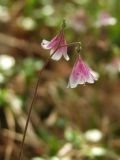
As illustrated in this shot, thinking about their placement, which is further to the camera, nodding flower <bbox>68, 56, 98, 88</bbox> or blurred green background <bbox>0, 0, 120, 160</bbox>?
blurred green background <bbox>0, 0, 120, 160</bbox>

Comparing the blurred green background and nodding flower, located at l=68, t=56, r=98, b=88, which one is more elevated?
the blurred green background

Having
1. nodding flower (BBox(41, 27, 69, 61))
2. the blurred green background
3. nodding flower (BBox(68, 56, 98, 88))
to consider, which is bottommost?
nodding flower (BBox(68, 56, 98, 88))

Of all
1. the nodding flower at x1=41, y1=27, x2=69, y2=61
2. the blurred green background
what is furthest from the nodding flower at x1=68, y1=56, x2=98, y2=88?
the blurred green background

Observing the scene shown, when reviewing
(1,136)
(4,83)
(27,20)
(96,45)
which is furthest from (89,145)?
(27,20)

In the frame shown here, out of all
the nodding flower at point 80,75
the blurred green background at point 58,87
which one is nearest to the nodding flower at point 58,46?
the nodding flower at point 80,75

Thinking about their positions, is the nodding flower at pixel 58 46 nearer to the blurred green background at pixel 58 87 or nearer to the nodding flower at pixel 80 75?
the nodding flower at pixel 80 75

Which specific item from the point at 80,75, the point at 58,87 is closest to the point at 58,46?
the point at 80,75

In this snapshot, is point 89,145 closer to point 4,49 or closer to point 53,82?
point 53,82

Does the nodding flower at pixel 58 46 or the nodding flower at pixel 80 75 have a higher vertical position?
the nodding flower at pixel 58 46

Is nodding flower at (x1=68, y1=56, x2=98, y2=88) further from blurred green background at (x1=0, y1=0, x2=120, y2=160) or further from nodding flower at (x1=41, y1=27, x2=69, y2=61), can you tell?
blurred green background at (x1=0, y1=0, x2=120, y2=160)
